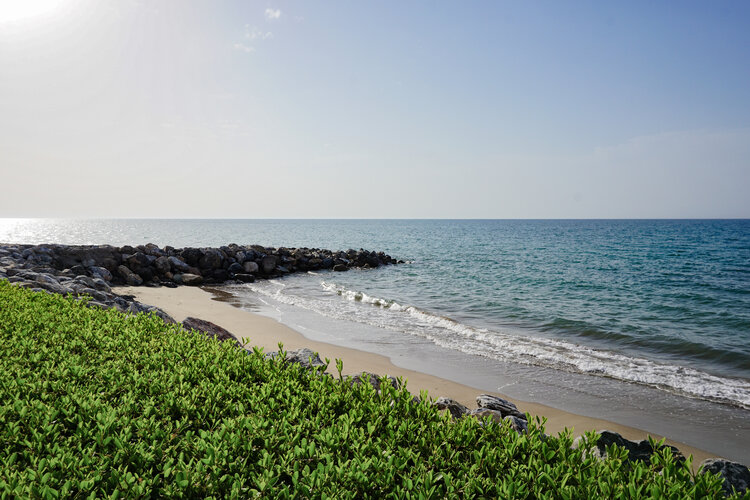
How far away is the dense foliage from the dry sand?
1398 mm

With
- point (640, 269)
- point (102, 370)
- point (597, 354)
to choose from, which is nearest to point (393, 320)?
point (597, 354)

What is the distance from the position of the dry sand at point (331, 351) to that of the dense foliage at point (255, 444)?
4.59 feet

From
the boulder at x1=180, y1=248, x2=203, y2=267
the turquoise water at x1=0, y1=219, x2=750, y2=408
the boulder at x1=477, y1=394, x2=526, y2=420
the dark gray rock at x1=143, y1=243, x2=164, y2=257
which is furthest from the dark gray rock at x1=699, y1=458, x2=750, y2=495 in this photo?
the boulder at x1=180, y1=248, x2=203, y2=267

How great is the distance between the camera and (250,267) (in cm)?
2869

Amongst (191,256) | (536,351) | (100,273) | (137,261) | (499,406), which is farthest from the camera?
(191,256)

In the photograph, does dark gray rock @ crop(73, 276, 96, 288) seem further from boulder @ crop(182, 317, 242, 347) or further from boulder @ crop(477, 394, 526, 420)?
boulder @ crop(477, 394, 526, 420)

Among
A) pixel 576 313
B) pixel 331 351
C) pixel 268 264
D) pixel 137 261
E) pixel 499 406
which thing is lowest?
pixel 331 351

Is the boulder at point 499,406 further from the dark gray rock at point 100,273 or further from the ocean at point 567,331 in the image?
the dark gray rock at point 100,273

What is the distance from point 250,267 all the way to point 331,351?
1819 centimetres

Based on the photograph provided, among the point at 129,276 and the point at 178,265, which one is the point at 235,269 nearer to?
the point at 178,265

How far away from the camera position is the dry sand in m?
7.93

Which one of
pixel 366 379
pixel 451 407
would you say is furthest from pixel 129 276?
pixel 366 379

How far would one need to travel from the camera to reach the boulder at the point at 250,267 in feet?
93.7

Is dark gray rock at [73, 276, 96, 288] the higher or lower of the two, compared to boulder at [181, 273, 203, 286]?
higher
